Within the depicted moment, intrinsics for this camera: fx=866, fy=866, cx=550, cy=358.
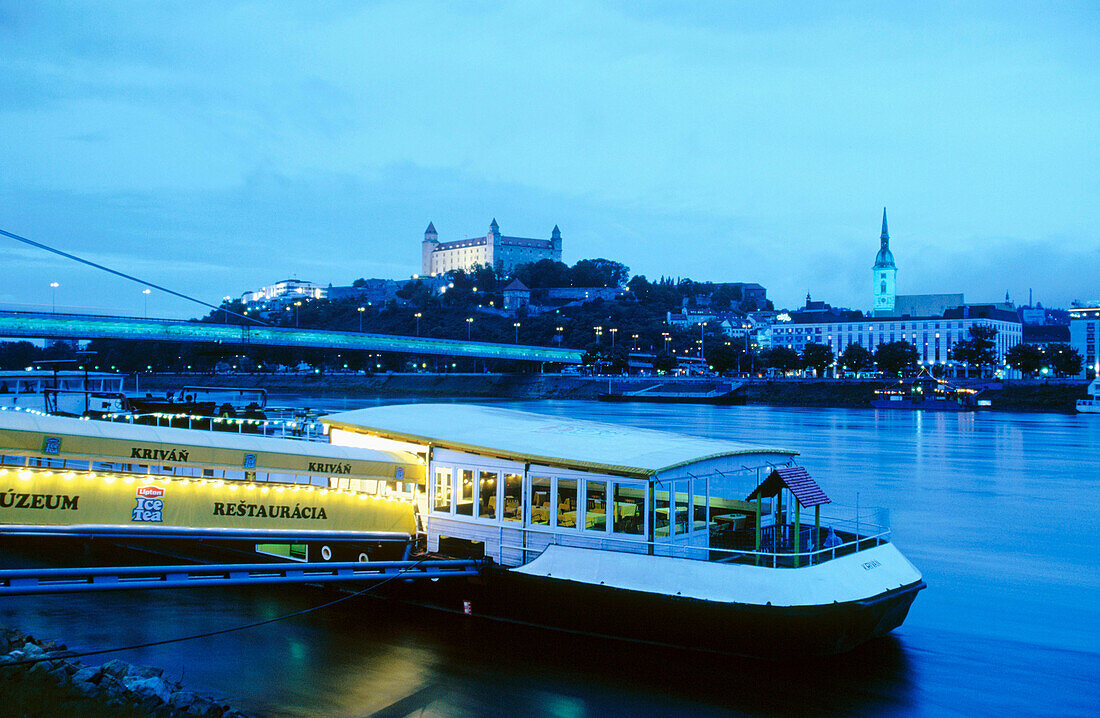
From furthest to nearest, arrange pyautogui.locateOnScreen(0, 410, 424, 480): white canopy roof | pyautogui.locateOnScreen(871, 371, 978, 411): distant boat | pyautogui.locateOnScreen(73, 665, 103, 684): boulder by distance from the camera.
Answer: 1. pyautogui.locateOnScreen(871, 371, 978, 411): distant boat
2. pyautogui.locateOnScreen(0, 410, 424, 480): white canopy roof
3. pyautogui.locateOnScreen(73, 665, 103, 684): boulder

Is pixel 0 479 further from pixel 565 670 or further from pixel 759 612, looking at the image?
pixel 759 612

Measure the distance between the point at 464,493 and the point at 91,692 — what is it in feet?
18.5

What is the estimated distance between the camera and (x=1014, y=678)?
13.0 metres

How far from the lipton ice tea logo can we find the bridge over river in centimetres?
5928

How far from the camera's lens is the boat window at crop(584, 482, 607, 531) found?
12375 millimetres

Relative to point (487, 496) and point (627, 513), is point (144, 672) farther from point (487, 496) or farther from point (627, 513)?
point (627, 513)

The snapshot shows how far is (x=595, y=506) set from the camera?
12.6 meters

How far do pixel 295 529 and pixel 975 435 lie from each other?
60.0 m

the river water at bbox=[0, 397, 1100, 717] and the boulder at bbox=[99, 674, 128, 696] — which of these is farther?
the river water at bbox=[0, 397, 1100, 717]

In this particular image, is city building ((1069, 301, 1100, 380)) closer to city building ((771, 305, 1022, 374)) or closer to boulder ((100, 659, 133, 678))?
city building ((771, 305, 1022, 374))

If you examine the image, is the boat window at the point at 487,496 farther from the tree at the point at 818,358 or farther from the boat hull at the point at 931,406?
the tree at the point at 818,358

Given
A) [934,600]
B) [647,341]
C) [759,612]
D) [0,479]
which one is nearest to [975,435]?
[934,600]

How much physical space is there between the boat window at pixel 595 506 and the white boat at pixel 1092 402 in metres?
89.7

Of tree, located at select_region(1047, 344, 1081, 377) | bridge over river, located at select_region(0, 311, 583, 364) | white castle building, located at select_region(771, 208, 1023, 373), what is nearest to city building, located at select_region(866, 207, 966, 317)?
white castle building, located at select_region(771, 208, 1023, 373)
